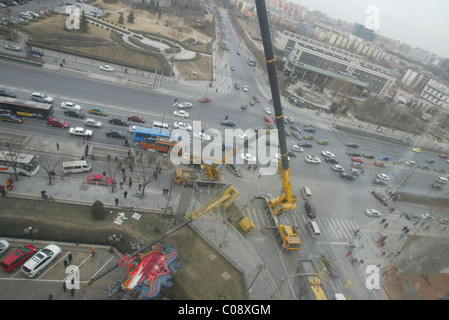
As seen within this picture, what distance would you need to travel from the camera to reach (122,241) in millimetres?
24172

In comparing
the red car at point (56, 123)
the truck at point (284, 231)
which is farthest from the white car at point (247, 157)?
the red car at point (56, 123)

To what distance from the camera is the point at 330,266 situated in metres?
28.1

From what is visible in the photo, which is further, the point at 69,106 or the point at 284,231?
the point at 69,106

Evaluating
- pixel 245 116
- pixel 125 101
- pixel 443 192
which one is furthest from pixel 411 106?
pixel 125 101

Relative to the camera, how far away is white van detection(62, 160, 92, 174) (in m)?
29.2

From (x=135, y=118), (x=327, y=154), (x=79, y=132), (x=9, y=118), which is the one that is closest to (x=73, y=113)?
(x=79, y=132)

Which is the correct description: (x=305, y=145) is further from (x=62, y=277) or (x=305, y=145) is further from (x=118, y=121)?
(x=62, y=277)

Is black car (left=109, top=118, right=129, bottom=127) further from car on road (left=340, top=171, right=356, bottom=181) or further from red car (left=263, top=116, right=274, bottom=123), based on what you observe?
car on road (left=340, top=171, right=356, bottom=181)

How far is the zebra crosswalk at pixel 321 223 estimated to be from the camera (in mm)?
31750

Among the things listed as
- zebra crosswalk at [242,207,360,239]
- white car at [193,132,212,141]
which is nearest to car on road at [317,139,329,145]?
zebra crosswalk at [242,207,360,239]

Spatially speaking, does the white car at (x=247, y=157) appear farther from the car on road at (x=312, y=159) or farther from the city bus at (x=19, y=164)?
the city bus at (x=19, y=164)

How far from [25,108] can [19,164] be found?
12450 millimetres

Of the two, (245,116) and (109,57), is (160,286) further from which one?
(109,57)

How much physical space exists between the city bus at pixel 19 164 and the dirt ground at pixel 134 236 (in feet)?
12.6
